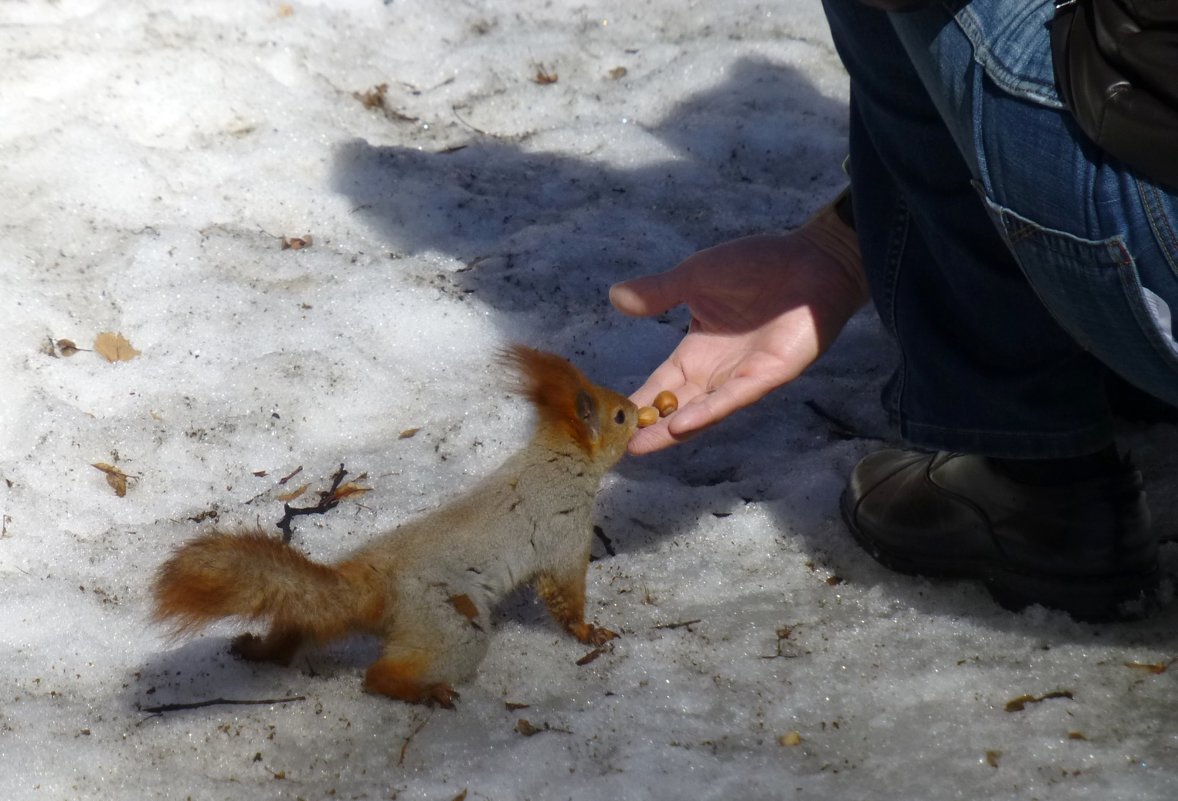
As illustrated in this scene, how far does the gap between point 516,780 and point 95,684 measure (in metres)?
0.81

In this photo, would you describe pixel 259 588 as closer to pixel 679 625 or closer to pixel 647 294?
pixel 679 625

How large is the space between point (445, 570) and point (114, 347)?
1398mm

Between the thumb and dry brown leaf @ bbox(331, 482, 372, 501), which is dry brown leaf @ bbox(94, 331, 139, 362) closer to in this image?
dry brown leaf @ bbox(331, 482, 372, 501)

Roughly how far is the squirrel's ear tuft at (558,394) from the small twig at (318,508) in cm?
50

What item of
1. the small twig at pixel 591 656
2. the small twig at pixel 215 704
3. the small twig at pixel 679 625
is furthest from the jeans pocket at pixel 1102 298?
the small twig at pixel 215 704

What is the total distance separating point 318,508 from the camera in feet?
8.75

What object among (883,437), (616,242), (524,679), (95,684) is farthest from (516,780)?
(616,242)

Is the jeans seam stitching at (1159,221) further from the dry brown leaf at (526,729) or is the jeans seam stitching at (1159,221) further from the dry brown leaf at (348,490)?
the dry brown leaf at (348,490)

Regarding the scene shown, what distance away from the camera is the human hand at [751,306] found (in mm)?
2557

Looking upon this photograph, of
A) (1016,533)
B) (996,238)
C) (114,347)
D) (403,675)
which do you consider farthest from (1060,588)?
(114,347)

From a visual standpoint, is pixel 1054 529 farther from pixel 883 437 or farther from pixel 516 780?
pixel 516 780

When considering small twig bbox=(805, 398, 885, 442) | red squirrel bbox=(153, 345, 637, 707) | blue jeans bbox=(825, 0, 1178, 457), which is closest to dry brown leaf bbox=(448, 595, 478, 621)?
red squirrel bbox=(153, 345, 637, 707)

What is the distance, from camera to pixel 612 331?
332cm

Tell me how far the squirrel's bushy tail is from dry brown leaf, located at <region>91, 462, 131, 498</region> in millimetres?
807
